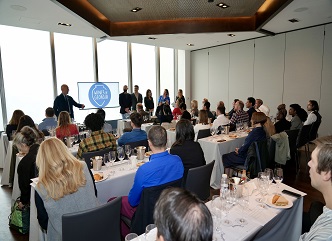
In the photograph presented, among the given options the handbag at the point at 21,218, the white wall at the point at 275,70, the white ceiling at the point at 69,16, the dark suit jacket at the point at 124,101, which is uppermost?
the white ceiling at the point at 69,16

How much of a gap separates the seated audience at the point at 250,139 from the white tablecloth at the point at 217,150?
0.51ft

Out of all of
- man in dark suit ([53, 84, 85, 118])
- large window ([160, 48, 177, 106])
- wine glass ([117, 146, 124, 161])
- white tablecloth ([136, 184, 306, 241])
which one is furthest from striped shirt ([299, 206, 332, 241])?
large window ([160, 48, 177, 106])

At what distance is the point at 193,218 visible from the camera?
3.19ft

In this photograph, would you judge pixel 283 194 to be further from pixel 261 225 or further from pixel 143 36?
pixel 143 36

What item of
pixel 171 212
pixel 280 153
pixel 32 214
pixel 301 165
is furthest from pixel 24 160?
pixel 301 165

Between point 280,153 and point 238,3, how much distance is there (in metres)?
3.63

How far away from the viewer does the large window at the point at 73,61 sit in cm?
816

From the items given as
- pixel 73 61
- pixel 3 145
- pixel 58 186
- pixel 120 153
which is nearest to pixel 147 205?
pixel 58 186

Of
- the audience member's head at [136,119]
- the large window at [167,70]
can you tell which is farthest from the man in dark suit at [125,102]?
the audience member's head at [136,119]

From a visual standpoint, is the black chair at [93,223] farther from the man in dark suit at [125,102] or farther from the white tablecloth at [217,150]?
the man in dark suit at [125,102]

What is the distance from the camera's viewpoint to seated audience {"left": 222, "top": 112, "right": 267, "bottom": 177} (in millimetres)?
4039

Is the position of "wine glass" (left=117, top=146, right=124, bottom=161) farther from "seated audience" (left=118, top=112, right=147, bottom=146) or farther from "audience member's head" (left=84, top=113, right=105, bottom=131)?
"seated audience" (left=118, top=112, right=147, bottom=146)

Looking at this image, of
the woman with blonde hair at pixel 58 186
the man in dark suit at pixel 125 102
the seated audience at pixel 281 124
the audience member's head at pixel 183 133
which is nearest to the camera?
the woman with blonde hair at pixel 58 186

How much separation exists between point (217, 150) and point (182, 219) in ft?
12.0
